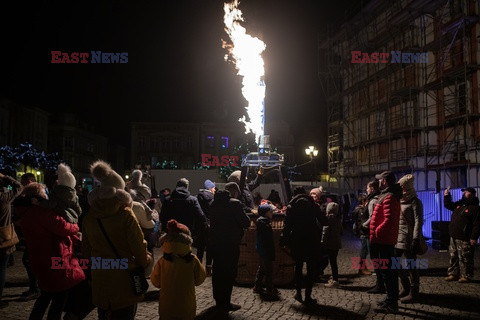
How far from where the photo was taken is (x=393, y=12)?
93.4 ft

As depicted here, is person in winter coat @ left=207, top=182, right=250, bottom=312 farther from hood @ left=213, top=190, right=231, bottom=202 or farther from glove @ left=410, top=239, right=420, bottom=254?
glove @ left=410, top=239, right=420, bottom=254

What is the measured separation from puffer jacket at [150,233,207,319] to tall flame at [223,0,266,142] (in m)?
6.01

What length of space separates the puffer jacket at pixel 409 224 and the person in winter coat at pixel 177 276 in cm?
386

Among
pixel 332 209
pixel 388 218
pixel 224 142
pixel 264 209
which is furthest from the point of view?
pixel 224 142

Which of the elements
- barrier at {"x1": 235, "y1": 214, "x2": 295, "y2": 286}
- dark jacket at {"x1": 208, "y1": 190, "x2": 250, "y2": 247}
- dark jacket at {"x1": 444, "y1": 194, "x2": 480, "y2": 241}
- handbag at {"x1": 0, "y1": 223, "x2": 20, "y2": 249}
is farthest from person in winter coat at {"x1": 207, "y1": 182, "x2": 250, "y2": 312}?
dark jacket at {"x1": 444, "y1": 194, "x2": 480, "y2": 241}

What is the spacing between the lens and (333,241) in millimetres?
9414

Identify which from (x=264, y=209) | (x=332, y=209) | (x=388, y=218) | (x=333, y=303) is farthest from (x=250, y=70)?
(x=333, y=303)

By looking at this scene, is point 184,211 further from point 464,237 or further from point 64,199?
point 464,237

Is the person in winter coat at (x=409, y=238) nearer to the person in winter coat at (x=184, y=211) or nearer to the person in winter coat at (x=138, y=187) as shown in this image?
the person in winter coat at (x=184, y=211)

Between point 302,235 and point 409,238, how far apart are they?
183cm

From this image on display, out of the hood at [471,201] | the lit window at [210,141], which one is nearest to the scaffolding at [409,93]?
the hood at [471,201]

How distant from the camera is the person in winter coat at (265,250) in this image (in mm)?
8086

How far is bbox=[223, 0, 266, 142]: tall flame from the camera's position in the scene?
11.4 m

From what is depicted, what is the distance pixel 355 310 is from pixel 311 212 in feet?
5.71
